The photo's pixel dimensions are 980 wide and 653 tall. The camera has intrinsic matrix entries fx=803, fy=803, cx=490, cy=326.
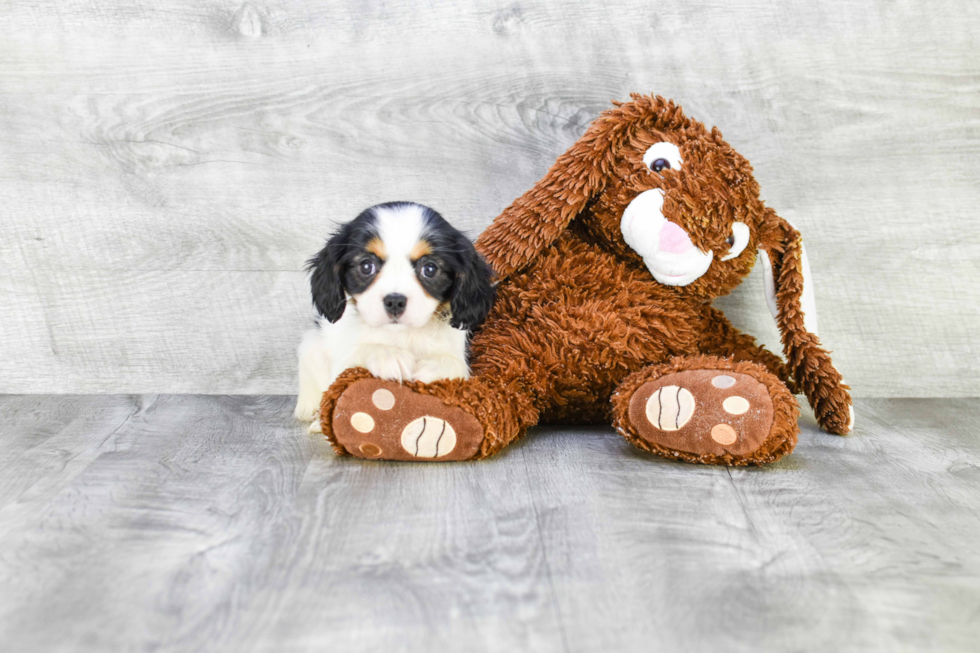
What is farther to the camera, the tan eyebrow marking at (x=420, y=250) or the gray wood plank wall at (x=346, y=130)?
the gray wood plank wall at (x=346, y=130)

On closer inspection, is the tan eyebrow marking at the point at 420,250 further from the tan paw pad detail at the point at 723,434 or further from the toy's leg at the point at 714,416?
the tan paw pad detail at the point at 723,434

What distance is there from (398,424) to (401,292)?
0.82ft

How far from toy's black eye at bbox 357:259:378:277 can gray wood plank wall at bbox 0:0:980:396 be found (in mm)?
629

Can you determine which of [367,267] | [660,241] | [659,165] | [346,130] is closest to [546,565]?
[367,267]

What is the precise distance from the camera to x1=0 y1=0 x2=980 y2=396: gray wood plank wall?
2041 mm

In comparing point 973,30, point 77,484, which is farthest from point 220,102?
point 973,30

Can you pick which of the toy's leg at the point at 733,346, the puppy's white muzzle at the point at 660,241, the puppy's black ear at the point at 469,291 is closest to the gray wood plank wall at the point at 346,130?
the toy's leg at the point at 733,346

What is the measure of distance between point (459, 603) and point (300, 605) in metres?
0.20

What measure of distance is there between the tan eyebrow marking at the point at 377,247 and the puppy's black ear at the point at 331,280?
62 millimetres

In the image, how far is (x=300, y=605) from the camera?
0.99m

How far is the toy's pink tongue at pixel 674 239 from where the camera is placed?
65.6 inches

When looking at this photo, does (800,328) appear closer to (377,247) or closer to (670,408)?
(670,408)

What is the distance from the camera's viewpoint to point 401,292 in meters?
1.45

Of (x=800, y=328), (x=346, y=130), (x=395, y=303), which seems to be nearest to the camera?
(x=395, y=303)
